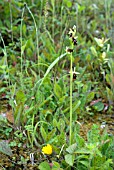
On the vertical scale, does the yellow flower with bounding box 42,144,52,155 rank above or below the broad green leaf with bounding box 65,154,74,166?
below

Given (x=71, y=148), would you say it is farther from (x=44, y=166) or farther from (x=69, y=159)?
(x=44, y=166)

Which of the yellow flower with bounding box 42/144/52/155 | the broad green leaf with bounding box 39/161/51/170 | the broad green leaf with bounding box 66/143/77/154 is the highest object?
the broad green leaf with bounding box 66/143/77/154

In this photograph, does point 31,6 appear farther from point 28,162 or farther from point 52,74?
point 28,162

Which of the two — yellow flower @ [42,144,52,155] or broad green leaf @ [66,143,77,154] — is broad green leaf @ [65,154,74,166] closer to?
broad green leaf @ [66,143,77,154]

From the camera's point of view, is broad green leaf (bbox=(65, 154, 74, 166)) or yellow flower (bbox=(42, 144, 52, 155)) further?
yellow flower (bbox=(42, 144, 52, 155))

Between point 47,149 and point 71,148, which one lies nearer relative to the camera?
point 71,148

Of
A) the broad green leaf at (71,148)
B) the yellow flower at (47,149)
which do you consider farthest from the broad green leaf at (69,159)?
the yellow flower at (47,149)

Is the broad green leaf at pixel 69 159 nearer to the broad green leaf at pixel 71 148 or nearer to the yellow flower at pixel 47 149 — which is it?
the broad green leaf at pixel 71 148

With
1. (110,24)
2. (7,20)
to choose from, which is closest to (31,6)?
(7,20)

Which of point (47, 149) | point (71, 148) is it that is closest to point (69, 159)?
point (71, 148)

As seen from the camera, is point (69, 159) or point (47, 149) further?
point (47, 149)

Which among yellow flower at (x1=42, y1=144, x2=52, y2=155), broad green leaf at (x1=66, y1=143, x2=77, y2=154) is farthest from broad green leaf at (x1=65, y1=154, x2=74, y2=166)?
yellow flower at (x1=42, y1=144, x2=52, y2=155)
